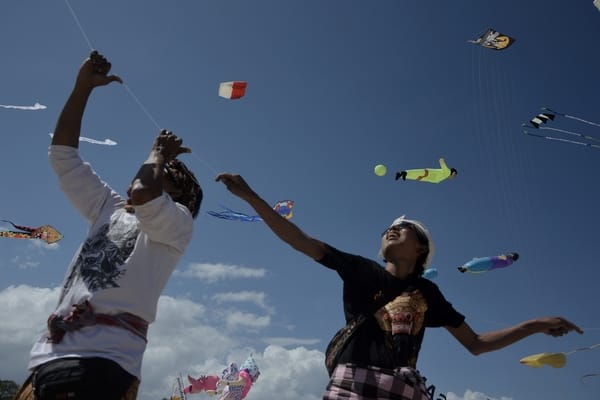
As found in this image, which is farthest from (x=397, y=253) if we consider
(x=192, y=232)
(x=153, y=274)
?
(x=153, y=274)

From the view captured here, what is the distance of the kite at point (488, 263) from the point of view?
1065cm

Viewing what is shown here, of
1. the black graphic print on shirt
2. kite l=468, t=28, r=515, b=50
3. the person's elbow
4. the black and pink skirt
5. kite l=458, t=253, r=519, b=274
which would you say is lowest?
the black and pink skirt

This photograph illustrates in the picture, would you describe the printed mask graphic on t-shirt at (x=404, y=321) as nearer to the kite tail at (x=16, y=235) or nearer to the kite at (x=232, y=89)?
the kite at (x=232, y=89)

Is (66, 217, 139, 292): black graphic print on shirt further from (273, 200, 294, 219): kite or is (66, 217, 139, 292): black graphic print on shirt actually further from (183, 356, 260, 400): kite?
(183, 356, 260, 400): kite

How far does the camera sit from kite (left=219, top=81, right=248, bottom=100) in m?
7.78

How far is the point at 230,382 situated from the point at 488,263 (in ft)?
38.7

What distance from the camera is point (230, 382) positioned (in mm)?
19172

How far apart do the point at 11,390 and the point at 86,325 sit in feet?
224

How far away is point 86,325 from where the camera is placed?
2.15 meters

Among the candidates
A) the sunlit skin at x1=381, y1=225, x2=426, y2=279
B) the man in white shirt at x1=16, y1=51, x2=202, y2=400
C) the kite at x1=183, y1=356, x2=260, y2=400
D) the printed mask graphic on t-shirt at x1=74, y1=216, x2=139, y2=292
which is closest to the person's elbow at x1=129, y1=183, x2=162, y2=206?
the man in white shirt at x1=16, y1=51, x2=202, y2=400

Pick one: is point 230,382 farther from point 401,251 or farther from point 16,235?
point 401,251

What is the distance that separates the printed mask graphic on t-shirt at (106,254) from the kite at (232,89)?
17.9ft

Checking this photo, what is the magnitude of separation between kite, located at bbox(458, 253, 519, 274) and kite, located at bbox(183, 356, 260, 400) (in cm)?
1138

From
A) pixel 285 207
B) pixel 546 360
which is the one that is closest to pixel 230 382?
pixel 285 207
